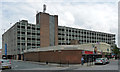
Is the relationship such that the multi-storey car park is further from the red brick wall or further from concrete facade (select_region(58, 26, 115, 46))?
the red brick wall

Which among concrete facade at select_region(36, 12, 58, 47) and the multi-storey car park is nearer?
the multi-storey car park

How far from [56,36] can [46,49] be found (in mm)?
46967

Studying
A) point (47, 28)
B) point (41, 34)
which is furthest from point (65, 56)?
point (47, 28)

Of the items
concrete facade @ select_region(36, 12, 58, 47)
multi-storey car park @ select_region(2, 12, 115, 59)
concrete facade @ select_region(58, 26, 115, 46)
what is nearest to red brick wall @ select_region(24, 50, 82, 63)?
multi-storey car park @ select_region(2, 12, 115, 59)

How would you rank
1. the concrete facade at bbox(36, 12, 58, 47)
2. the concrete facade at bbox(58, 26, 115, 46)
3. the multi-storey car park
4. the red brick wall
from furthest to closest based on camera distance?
the concrete facade at bbox(58, 26, 115, 46), the concrete facade at bbox(36, 12, 58, 47), the multi-storey car park, the red brick wall

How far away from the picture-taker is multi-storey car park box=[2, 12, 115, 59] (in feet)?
242

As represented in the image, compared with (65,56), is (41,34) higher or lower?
higher

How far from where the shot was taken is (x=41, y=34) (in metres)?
79.9

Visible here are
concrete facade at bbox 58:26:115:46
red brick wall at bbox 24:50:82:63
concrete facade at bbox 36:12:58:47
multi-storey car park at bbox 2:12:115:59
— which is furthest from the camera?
concrete facade at bbox 58:26:115:46

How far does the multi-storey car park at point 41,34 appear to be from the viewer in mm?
73656

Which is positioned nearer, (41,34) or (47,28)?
(41,34)

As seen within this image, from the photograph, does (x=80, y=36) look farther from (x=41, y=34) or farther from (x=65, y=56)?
(x=65, y=56)

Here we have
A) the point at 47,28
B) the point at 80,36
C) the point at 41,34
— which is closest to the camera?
the point at 41,34

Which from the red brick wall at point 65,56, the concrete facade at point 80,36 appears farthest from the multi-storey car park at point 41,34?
the red brick wall at point 65,56
